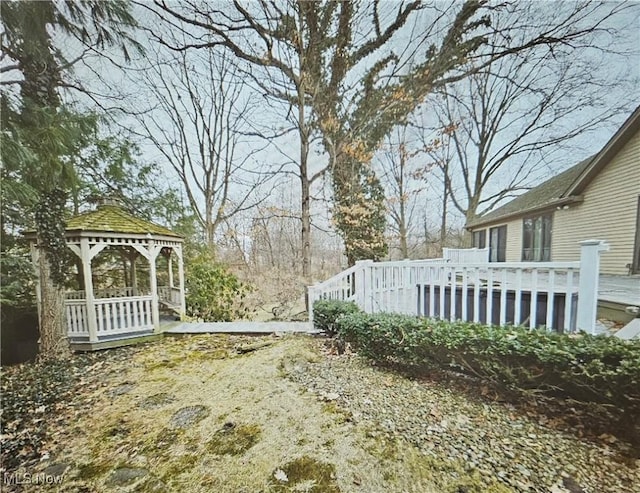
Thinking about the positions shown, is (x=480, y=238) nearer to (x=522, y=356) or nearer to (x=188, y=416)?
(x=522, y=356)

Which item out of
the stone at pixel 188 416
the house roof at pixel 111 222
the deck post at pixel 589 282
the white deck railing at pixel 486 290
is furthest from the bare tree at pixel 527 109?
the house roof at pixel 111 222

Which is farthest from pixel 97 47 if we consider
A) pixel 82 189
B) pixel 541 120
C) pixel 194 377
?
pixel 541 120

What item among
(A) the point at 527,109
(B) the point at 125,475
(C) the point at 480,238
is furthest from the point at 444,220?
(B) the point at 125,475

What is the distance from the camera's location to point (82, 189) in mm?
3182

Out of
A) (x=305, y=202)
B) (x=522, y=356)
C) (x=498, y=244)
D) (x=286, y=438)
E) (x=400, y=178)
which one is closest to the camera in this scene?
(x=286, y=438)

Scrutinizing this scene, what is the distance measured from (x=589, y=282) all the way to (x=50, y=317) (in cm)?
589

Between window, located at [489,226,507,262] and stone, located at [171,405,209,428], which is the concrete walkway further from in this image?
window, located at [489,226,507,262]

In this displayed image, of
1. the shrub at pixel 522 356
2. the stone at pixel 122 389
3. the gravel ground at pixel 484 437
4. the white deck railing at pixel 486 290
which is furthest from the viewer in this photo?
the stone at pixel 122 389

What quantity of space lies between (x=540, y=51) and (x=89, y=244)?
774 cm

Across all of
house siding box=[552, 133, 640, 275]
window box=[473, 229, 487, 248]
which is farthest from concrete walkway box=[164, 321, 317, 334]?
window box=[473, 229, 487, 248]

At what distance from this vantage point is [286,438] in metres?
1.61

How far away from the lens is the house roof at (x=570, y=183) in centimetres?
304

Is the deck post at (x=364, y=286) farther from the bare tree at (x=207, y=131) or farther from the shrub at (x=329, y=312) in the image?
the bare tree at (x=207, y=131)

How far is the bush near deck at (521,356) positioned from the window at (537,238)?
373 cm
